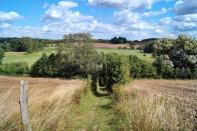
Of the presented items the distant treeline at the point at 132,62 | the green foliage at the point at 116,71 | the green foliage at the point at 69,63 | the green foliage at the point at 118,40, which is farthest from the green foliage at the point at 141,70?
the green foliage at the point at 118,40

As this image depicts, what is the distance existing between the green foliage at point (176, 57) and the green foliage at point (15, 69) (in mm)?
24619

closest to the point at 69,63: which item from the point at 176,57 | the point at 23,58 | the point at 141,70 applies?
the point at 141,70

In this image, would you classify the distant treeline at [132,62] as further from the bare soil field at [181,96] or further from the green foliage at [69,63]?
the bare soil field at [181,96]

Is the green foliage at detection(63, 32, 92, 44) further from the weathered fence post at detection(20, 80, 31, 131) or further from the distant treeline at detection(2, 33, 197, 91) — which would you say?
the weathered fence post at detection(20, 80, 31, 131)

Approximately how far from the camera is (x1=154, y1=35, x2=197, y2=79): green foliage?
59500 mm

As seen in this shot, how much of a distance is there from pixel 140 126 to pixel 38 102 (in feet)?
9.82

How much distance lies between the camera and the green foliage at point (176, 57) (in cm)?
5950

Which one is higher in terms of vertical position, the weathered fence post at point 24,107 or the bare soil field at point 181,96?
the weathered fence post at point 24,107

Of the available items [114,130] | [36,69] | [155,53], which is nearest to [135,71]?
[155,53]

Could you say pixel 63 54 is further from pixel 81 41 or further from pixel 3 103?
pixel 3 103

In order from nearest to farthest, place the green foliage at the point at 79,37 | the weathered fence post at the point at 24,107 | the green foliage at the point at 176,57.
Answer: the weathered fence post at the point at 24,107 → the green foliage at the point at 176,57 → the green foliage at the point at 79,37

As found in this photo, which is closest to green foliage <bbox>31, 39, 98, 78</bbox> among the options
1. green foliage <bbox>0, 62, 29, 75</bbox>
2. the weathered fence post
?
green foliage <bbox>0, 62, 29, 75</bbox>

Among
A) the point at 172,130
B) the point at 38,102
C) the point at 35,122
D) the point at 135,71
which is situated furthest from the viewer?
the point at 135,71

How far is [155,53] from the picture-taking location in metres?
71.2
